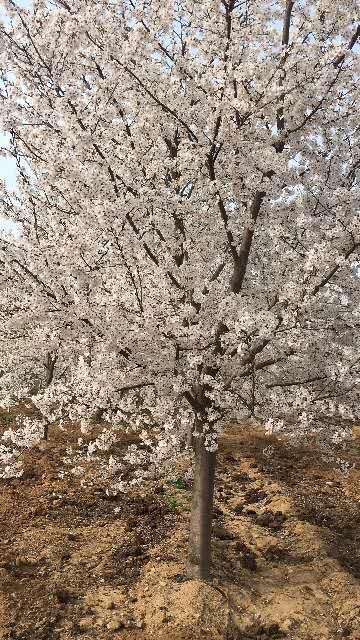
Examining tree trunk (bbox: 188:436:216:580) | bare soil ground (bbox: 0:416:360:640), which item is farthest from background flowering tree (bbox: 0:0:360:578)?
bare soil ground (bbox: 0:416:360:640)

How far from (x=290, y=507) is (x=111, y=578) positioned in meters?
4.78

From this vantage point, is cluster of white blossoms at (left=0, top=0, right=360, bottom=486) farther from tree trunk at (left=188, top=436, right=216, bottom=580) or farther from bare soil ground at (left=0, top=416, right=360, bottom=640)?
bare soil ground at (left=0, top=416, right=360, bottom=640)

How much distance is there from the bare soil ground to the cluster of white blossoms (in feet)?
7.48

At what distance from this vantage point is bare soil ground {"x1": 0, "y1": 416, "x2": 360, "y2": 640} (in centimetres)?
814

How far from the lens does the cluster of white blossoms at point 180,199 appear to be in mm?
7758

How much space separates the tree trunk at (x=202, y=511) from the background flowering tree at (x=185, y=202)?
0.03 metres

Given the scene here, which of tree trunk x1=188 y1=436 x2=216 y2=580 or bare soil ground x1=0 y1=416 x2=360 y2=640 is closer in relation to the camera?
bare soil ground x1=0 y1=416 x2=360 y2=640

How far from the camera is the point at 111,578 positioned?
9344mm

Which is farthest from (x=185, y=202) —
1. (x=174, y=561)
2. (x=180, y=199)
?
(x=174, y=561)

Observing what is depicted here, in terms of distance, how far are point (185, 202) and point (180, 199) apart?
87 mm

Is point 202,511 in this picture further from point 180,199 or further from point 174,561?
point 180,199

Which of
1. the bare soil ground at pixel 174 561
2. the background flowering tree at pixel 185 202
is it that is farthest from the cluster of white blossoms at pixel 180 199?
the bare soil ground at pixel 174 561

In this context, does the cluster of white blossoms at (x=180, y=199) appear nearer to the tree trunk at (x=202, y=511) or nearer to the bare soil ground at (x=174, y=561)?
the tree trunk at (x=202, y=511)

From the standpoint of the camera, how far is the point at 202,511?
30.2 feet
